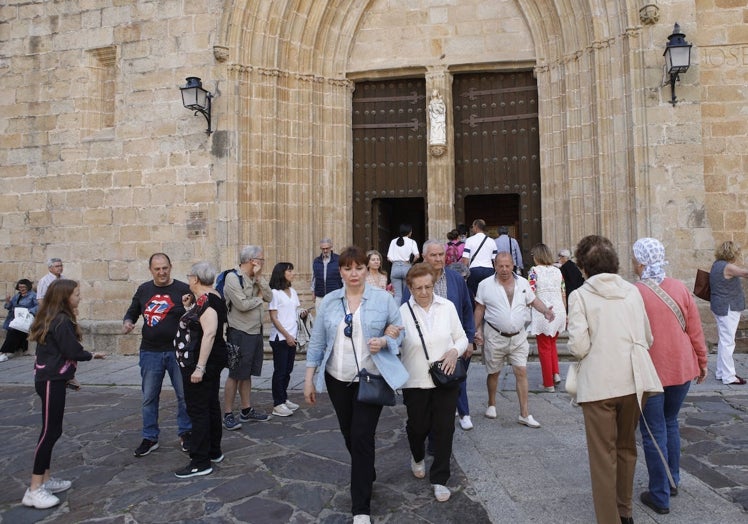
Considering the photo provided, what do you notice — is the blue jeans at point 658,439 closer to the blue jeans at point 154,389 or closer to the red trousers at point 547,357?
the red trousers at point 547,357

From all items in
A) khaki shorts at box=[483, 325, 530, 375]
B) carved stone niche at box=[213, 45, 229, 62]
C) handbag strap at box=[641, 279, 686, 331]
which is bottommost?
khaki shorts at box=[483, 325, 530, 375]

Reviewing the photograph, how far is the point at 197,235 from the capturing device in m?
9.67

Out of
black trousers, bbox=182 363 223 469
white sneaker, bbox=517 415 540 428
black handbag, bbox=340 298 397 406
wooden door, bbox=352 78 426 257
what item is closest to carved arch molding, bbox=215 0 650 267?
wooden door, bbox=352 78 426 257

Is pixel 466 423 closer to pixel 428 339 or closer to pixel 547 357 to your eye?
pixel 428 339

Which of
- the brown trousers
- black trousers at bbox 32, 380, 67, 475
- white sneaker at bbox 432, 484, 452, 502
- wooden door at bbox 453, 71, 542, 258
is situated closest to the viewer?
the brown trousers

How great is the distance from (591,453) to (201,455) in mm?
2764

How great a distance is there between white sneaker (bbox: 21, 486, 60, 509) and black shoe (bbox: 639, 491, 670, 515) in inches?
151

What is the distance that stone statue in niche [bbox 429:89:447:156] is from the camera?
1028cm

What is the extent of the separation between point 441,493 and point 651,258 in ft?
6.54

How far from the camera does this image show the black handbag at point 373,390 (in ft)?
10.5

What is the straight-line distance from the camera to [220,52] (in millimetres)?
9594

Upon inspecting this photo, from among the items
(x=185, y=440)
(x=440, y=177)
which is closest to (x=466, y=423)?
(x=185, y=440)

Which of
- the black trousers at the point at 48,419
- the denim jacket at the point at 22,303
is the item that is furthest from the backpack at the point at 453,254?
the denim jacket at the point at 22,303

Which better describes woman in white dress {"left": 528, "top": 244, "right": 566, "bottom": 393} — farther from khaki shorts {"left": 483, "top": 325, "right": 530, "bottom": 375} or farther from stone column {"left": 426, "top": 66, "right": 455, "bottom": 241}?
stone column {"left": 426, "top": 66, "right": 455, "bottom": 241}
